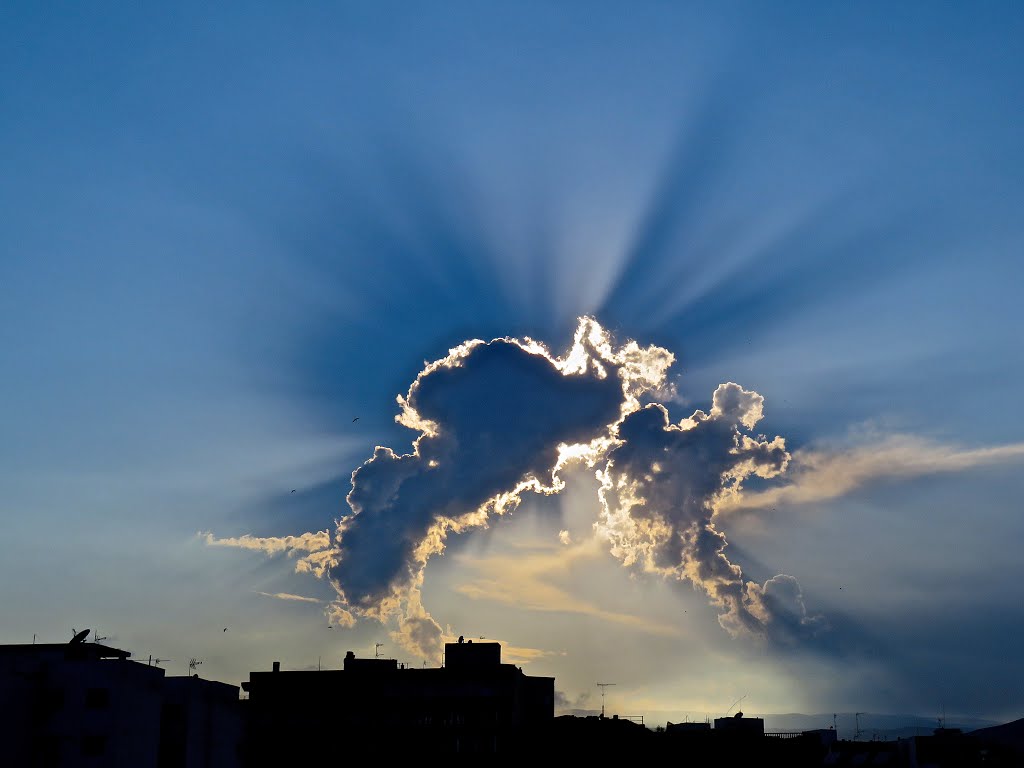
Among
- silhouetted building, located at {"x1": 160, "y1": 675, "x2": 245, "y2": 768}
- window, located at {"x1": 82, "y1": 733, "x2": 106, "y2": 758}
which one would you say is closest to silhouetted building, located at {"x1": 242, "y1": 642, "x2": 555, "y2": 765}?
silhouetted building, located at {"x1": 160, "y1": 675, "x2": 245, "y2": 768}

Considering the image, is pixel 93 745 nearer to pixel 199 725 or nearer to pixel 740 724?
pixel 199 725

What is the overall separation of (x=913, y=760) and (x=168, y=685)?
92851 mm

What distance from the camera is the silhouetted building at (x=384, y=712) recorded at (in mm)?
143250

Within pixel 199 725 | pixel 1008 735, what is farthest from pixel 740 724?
pixel 199 725

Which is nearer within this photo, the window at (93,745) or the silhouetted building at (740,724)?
the window at (93,745)

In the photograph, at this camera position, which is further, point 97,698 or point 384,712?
point 384,712

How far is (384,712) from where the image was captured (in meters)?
145

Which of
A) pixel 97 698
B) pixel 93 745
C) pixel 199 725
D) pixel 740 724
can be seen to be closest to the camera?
pixel 93 745

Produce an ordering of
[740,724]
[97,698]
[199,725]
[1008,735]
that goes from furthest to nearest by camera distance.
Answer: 1. [740,724]
2. [1008,735]
3. [199,725]
4. [97,698]

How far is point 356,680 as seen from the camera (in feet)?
484

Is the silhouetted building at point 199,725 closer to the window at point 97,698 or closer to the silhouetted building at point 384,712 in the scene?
the window at point 97,698

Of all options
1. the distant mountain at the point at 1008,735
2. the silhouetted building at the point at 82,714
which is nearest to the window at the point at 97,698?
the silhouetted building at the point at 82,714

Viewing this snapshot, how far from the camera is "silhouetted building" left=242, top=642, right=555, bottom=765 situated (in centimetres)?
14325

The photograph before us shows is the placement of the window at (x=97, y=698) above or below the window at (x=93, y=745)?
above
